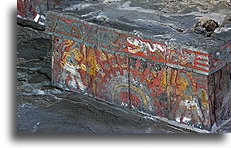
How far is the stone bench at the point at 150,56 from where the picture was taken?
5328mm

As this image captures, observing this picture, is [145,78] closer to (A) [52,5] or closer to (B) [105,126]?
(B) [105,126]

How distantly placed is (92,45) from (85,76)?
0.28 meters

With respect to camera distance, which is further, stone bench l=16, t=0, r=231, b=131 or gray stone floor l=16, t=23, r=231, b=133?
gray stone floor l=16, t=23, r=231, b=133

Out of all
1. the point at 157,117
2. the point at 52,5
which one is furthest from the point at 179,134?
the point at 52,5

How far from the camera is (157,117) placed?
5.60 m

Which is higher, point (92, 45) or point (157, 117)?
point (92, 45)

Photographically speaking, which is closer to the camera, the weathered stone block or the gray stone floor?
the weathered stone block

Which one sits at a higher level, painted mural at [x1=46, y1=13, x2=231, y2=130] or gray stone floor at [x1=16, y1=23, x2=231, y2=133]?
painted mural at [x1=46, y1=13, x2=231, y2=130]

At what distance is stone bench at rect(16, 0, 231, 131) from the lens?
5.33 meters

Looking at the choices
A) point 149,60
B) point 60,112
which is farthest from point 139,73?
point 60,112

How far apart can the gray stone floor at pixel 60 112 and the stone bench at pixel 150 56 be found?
7cm

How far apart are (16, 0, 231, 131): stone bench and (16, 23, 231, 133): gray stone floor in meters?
0.07

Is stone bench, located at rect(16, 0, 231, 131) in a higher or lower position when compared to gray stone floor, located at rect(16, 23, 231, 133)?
higher

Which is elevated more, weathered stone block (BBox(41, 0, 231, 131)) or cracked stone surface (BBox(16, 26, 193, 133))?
weathered stone block (BBox(41, 0, 231, 131))
